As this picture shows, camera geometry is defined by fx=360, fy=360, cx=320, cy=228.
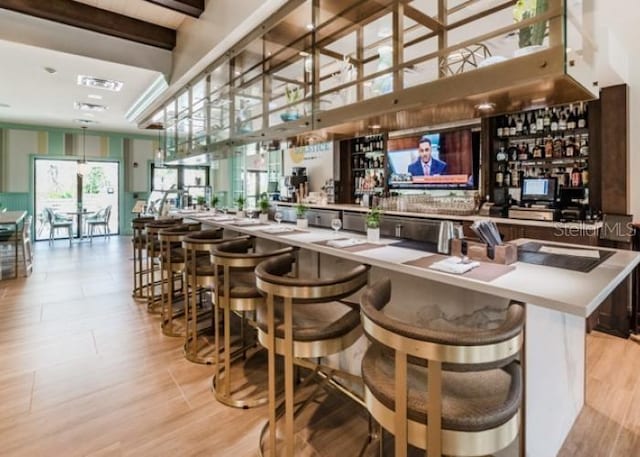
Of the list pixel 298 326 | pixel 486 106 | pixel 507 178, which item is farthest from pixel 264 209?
pixel 507 178

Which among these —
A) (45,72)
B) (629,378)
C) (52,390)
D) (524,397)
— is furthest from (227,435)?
(45,72)

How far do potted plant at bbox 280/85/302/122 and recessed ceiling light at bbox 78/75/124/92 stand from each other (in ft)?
12.7

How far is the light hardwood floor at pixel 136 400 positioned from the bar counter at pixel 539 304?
32 cm

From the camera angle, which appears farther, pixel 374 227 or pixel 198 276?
pixel 198 276

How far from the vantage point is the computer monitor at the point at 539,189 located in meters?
4.18

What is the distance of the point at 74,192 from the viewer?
10383mm

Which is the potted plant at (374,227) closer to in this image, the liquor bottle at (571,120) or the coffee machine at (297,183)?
the liquor bottle at (571,120)

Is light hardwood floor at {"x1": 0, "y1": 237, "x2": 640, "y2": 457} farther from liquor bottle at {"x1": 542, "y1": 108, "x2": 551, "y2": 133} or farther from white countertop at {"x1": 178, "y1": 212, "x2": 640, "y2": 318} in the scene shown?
liquor bottle at {"x1": 542, "y1": 108, "x2": 551, "y2": 133}

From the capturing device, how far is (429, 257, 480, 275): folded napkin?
157 centimetres

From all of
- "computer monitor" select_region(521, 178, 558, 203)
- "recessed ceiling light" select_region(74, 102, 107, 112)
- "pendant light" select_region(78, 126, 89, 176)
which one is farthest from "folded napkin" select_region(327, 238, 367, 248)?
"pendant light" select_region(78, 126, 89, 176)

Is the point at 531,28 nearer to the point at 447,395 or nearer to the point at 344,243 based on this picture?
the point at 344,243

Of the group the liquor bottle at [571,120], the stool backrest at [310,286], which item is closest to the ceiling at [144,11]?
the stool backrest at [310,286]

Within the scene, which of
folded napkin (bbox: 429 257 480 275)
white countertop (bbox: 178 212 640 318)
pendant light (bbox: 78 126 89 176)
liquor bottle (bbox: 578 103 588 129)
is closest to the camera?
white countertop (bbox: 178 212 640 318)

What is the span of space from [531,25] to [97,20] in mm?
4369
